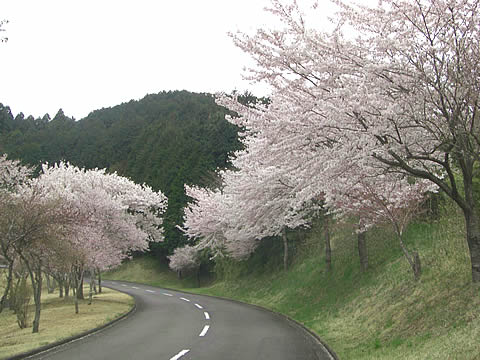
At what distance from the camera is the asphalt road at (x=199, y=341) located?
9.34 metres

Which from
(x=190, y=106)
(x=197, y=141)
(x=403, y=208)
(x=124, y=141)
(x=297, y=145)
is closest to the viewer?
(x=297, y=145)

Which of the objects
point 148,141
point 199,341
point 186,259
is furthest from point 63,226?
point 148,141

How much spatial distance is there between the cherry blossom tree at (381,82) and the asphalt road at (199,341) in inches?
180

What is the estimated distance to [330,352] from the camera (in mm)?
A: 9594

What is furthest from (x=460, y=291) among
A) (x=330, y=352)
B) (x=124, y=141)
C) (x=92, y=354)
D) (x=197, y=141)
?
(x=124, y=141)

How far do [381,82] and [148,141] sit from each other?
76.5 m

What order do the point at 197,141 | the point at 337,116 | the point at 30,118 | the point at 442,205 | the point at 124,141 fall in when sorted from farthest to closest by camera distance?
the point at 30,118 < the point at 124,141 < the point at 197,141 < the point at 442,205 < the point at 337,116

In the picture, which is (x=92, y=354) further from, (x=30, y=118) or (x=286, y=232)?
(x=30, y=118)

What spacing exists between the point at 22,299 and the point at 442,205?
1893 centimetres

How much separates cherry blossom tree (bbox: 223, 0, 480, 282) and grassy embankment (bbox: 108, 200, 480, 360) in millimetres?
1423

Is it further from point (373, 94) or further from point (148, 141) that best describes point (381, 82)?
point (148, 141)

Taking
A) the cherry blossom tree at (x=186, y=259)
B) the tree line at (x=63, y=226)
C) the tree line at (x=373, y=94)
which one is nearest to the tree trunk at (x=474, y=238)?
the tree line at (x=373, y=94)

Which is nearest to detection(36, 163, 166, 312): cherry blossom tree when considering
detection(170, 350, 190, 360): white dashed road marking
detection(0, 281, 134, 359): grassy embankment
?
detection(0, 281, 134, 359): grassy embankment

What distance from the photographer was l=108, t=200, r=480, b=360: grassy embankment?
783cm
